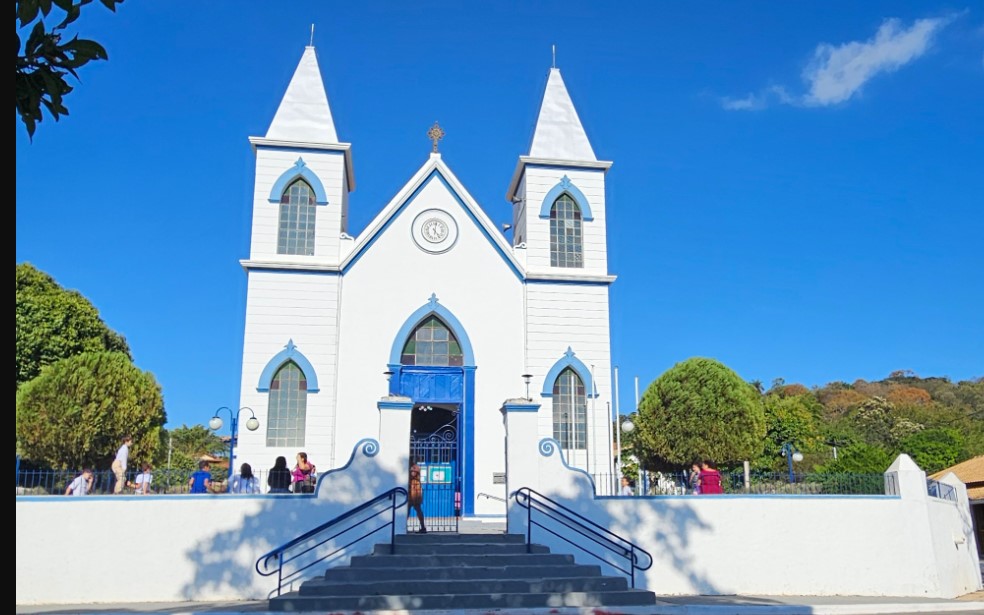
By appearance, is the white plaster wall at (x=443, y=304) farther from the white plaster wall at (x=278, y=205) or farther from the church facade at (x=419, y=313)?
the white plaster wall at (x=278, y=205)

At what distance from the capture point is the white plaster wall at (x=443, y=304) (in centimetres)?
2008

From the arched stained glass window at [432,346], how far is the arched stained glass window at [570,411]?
258cm

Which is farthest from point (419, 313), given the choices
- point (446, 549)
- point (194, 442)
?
point (194, 442)

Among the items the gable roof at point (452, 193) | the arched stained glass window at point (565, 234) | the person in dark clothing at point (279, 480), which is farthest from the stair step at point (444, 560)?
the arched stained glass window at point (565, 234)

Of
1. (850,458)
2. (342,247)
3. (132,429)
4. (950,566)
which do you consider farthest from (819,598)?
(132,429)

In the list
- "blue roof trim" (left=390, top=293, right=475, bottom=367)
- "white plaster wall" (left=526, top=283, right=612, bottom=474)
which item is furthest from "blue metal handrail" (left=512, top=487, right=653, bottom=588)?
"blue roof trim" (left=390, top=293, right=475, bottom=367)

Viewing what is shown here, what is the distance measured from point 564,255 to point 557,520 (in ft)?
30.9

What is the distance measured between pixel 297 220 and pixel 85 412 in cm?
1397

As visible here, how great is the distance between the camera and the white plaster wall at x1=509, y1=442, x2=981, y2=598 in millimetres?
15047

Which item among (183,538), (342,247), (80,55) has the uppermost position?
(342,247)

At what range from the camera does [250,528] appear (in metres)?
14.2

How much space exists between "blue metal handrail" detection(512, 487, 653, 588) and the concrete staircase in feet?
2.21

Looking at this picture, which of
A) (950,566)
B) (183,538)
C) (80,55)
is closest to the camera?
(80,55)
